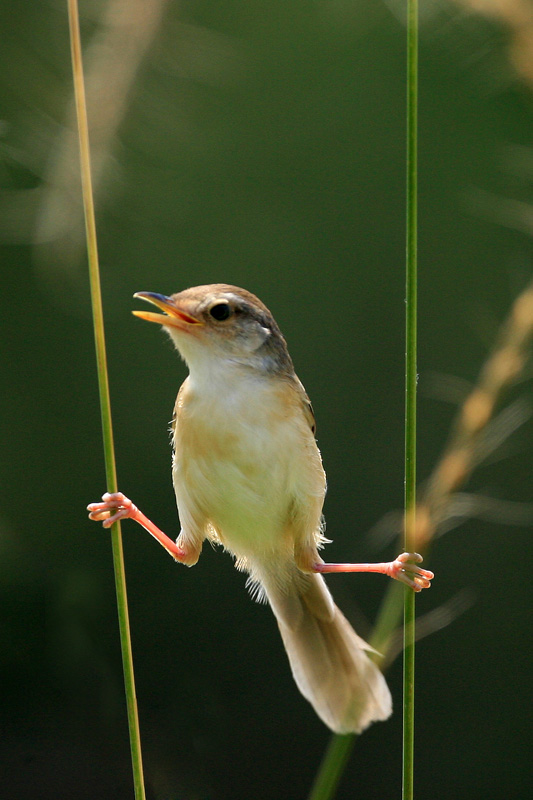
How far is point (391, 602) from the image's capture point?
2.15 meters

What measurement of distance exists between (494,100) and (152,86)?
9.07ft

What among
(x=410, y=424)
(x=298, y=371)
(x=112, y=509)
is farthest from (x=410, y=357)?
(x=298, y=371)

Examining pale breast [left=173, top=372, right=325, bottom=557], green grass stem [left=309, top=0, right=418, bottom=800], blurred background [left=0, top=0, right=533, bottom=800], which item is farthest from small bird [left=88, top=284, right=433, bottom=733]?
blurred background [left=0, top=0, right=533, bottom=800]

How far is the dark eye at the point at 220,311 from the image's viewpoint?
2.42m

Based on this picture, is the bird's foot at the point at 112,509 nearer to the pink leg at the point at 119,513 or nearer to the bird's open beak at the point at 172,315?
the pink leg at the point at 119,513

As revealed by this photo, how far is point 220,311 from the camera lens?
2439 millimetres

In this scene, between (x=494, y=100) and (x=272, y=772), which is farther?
(x=494, y=100)

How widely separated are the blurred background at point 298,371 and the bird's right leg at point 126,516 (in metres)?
1.97

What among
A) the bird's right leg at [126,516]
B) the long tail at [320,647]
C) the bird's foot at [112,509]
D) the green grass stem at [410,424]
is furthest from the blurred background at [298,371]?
the green grass stem at [410,424]

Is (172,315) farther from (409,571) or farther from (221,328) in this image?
(409,571)

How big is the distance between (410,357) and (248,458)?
757mm

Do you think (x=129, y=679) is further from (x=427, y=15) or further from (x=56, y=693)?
(x=56, y=693)

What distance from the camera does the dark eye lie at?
2.42 metres

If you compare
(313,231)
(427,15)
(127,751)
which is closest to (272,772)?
(127,751)
